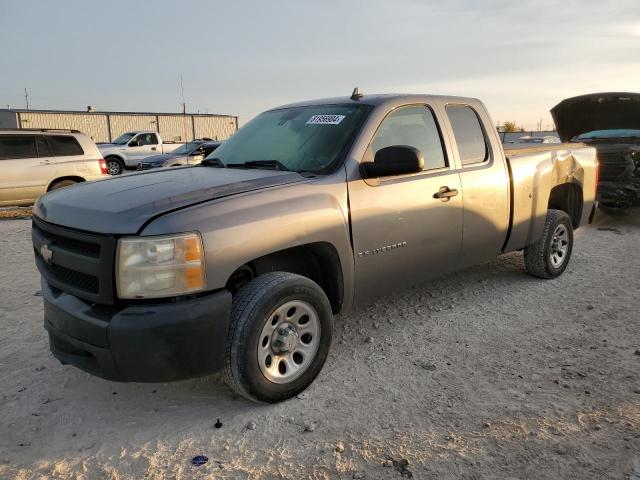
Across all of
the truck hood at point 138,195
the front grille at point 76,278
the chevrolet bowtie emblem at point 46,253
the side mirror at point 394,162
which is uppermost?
the side mirror at point 394,162

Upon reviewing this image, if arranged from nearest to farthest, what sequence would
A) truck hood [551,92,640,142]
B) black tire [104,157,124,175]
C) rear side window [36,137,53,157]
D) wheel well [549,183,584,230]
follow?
wheel well [549,183,584,230] → truck hood [551,92,640,142] → rear side window [36,137,53,157] → black tire [104,157,124,175]

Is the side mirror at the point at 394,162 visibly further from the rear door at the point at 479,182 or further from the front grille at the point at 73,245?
the front grille at the point at 73,245

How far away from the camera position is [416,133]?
3873mm

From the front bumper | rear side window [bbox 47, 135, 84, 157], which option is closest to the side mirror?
the front bumper

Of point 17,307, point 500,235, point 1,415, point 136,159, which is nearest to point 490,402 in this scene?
point 500,235

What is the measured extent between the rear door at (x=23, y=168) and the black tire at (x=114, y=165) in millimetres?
10388

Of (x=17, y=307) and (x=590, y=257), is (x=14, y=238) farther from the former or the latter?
(x=590, y=257)

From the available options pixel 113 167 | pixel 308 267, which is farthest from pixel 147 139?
pixel 308 267

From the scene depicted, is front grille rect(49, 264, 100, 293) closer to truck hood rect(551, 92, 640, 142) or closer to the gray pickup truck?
the gray pickup truck

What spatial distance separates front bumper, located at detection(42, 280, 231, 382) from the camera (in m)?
2.45

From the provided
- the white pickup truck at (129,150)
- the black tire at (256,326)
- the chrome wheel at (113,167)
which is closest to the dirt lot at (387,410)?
the black tire at (256,326)

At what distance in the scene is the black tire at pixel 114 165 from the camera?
20375 mm

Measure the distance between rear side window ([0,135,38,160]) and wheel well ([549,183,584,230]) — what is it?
31.9 feet

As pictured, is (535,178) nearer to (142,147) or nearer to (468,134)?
(468,134)
